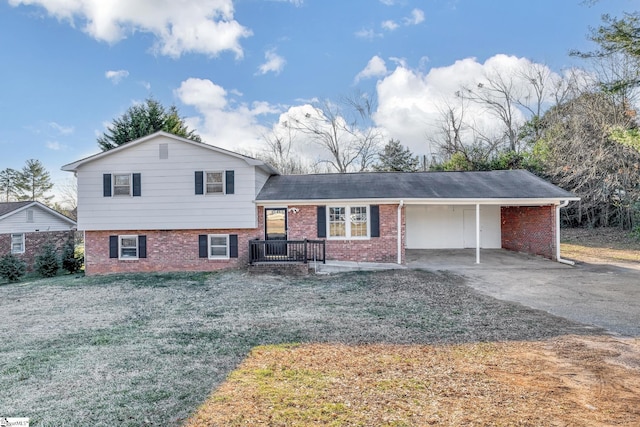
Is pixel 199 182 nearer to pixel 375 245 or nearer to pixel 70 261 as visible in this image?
pixel 375 245

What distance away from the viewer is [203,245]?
13352mm

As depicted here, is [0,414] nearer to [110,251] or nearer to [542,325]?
[542,325]

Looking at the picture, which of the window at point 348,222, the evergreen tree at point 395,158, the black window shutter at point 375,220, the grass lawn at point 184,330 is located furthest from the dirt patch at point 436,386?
the evergreen tree at point 395,158

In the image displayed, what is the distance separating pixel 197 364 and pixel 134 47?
18.2 m

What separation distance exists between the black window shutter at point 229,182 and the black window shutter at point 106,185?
487 centimetres

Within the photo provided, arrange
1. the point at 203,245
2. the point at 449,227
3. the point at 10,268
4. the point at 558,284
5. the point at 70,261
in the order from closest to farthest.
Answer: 1. the point at 558,284
2. the point at 203,245
3. the point at 10,268
4. the point at 449,227
5. the point at 70,261

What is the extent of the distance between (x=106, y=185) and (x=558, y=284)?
53.6ft

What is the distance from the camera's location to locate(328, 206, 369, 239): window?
43.1 ft

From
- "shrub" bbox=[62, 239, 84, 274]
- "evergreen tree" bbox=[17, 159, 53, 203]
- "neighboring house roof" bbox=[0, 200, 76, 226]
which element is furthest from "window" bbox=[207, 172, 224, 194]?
"evergreen tree" bbox=[17, 159, 53, 203]

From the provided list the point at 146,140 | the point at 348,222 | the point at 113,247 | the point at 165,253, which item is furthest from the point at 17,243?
the point at 348,222

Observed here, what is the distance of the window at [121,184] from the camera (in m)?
13.4

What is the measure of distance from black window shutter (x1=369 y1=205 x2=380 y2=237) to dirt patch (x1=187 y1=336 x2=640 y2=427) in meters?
8.09

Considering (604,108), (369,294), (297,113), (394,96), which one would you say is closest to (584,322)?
(369,294)

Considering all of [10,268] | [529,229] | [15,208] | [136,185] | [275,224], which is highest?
[136,185]
